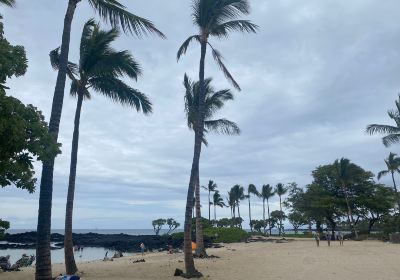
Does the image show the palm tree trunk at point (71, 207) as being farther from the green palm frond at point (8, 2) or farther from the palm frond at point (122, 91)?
the green palm frond at point (8, 2)

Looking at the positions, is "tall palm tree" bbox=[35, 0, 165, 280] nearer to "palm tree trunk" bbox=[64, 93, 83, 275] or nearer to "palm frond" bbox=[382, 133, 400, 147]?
"palm tree trunk" bbox=[64, 93, 83, 275]

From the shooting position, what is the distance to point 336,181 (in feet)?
184

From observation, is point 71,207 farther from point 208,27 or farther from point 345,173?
point 345,173

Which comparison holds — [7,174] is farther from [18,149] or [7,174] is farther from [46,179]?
[46,179]

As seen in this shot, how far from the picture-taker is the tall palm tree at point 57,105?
11.2 metres

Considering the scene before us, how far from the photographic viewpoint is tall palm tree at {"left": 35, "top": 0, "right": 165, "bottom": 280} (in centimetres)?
1125

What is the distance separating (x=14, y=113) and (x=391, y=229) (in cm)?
4459

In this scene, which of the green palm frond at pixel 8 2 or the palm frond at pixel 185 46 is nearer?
the green palm frond at pixel 8 2

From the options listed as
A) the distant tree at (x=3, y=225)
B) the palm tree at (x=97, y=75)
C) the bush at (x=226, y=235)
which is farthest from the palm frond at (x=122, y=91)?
the bush at (x=226, y=235)

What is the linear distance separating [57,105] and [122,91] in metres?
6.09

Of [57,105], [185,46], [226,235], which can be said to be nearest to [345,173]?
[226,235]

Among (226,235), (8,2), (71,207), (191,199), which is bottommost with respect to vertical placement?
(226,235)

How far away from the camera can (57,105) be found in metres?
12.1

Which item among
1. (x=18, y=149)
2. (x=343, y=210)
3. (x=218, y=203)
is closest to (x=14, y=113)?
(x=18, y=149)
